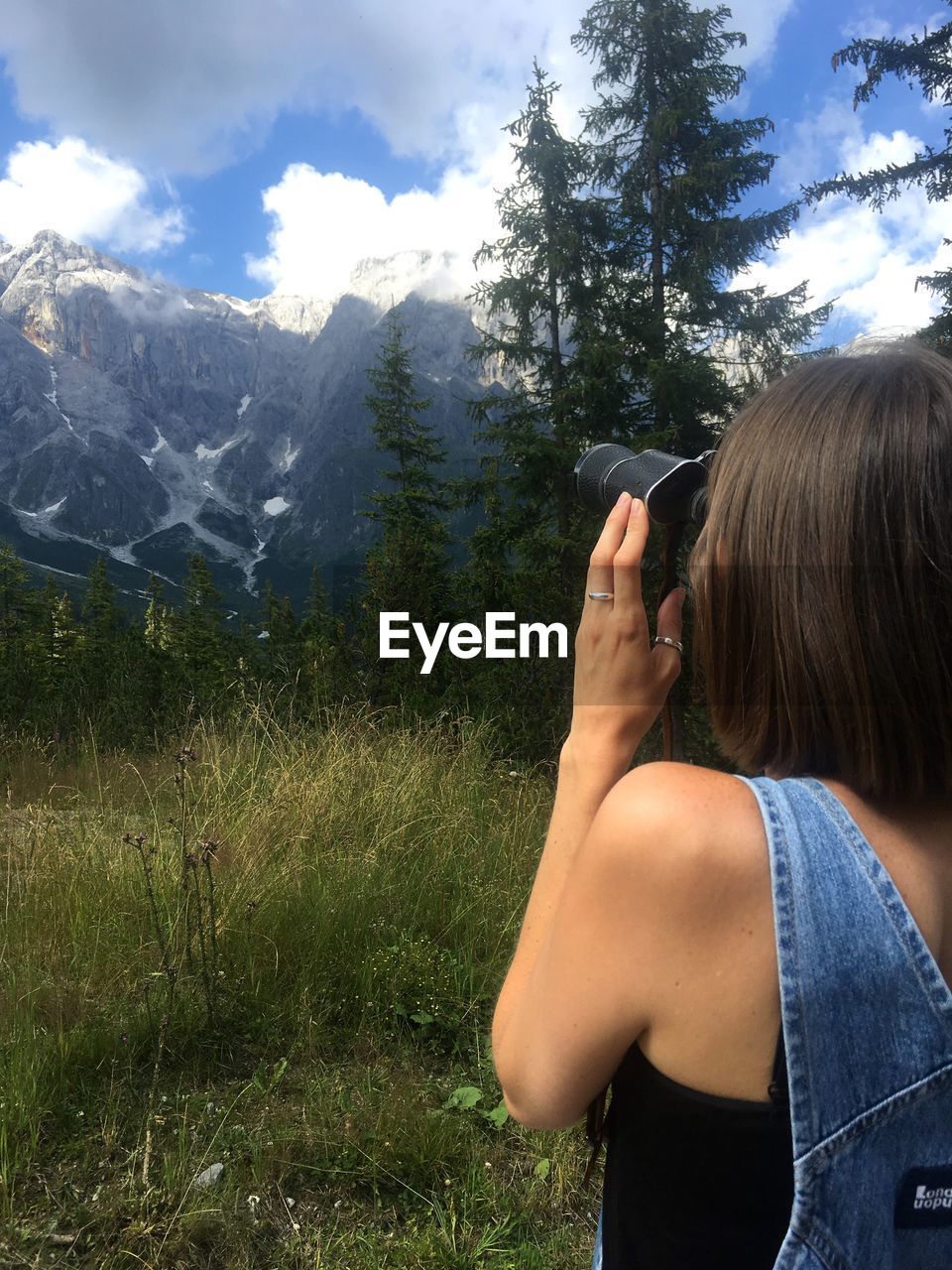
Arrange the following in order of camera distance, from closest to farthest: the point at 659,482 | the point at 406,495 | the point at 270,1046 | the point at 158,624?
the point at 659,482, the point at 270,1046, the point at 158,624, the point at 406,495

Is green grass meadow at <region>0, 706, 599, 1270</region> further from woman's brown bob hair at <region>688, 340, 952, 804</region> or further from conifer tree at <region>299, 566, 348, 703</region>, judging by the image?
conifer tree at <region>299, 566, 348, 703</region>

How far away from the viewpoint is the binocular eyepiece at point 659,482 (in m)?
1.10

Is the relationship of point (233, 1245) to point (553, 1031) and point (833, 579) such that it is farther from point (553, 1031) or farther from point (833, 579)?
point (833, 579)

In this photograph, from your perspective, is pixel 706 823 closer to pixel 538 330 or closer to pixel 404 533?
pixel 404 533

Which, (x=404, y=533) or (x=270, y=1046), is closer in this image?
(x=270, y=1046)

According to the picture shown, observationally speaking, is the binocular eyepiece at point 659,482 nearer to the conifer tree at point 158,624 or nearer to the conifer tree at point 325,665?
the conifer tree at point 325,665

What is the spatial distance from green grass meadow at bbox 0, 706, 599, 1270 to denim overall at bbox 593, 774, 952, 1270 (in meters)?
1.37

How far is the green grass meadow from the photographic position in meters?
1.70

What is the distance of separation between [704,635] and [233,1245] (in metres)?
1.67

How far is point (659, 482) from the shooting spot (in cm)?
111
